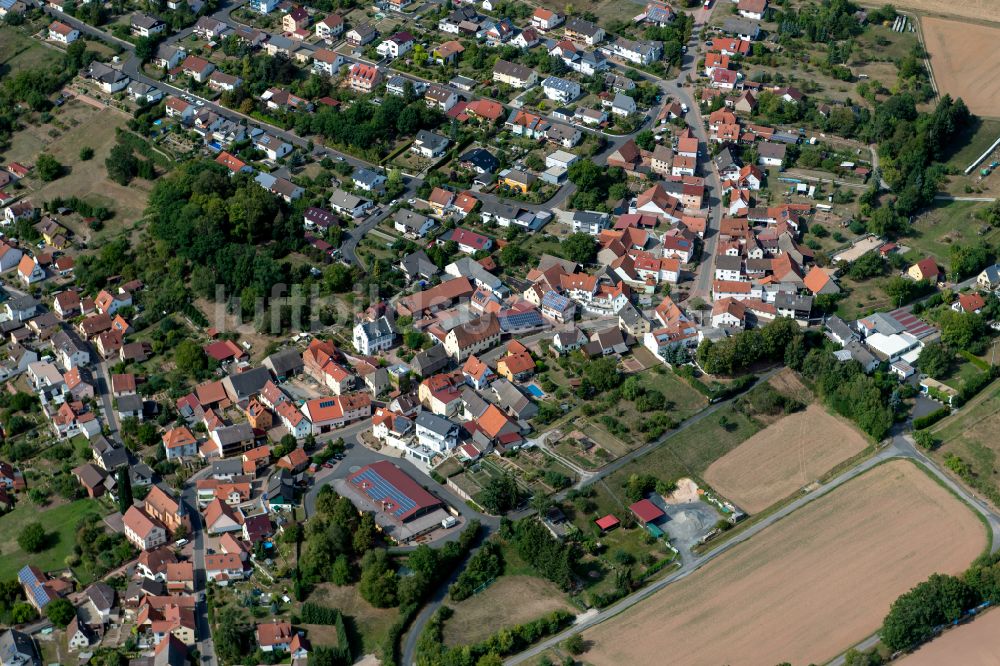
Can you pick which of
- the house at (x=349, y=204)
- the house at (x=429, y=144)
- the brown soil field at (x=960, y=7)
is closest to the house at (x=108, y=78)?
the house at (x=349, y=204)

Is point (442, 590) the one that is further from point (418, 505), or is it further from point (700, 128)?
point (700, 128)

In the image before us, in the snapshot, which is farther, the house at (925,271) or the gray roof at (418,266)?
the gray roof at (418,266)

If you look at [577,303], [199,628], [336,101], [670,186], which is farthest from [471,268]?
[199,628]

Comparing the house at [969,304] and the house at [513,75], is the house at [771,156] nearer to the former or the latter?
the house at [969,304]

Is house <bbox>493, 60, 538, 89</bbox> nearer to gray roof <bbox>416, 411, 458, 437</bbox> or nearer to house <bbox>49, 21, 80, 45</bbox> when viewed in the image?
house <bbox>49, 21, 80, 45</bbox>

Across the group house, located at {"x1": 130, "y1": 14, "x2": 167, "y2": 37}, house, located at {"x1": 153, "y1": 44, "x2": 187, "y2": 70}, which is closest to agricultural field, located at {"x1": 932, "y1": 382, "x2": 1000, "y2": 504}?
house, located at {"x1": 153, "y1": 44, "x2": 187, "y2": 70}

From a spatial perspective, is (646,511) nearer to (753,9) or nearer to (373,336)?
(373,336)
